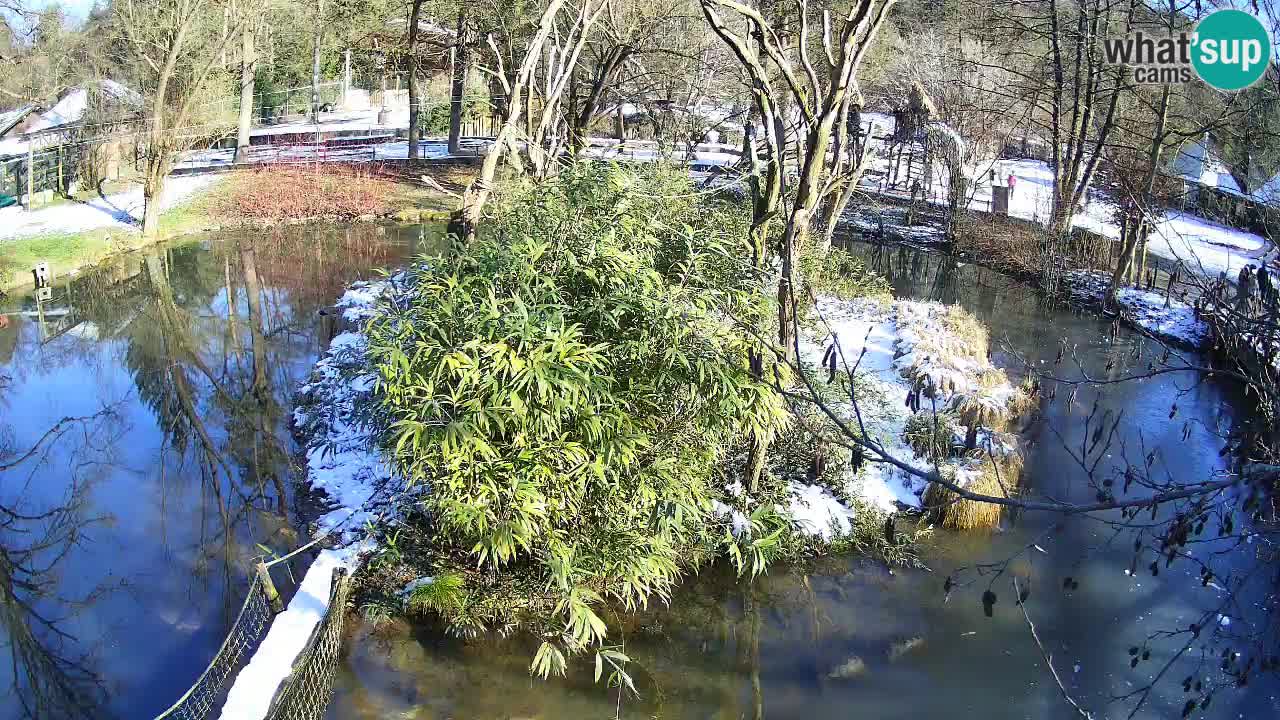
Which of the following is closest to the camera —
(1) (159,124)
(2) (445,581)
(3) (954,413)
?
(2) (445,581)

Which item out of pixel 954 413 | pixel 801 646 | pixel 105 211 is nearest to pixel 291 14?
pixel 105 211

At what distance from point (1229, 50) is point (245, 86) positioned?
20423 millimetres

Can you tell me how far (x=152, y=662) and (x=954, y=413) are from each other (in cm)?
691

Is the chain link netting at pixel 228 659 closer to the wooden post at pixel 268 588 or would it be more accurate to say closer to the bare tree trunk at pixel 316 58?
the wooden post at pixel 268 588

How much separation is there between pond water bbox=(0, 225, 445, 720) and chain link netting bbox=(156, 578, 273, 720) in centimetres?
26

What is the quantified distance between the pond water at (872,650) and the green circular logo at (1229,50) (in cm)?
166

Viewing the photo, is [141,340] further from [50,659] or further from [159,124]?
[50,659]

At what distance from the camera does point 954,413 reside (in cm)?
900

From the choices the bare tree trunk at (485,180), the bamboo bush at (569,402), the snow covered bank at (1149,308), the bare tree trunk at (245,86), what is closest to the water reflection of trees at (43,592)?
the bamboo bush at (569,402)

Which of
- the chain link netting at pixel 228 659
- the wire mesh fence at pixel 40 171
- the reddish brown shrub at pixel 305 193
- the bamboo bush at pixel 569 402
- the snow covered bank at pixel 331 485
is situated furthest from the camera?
the reddish brown shrub at pixel 305 193

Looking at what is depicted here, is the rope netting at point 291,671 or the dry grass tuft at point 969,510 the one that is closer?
the rope netting at point 291,671

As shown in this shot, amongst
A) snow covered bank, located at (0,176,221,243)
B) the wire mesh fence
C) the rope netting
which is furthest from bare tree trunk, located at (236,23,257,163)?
the rope netting

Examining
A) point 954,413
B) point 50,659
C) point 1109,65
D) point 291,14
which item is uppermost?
point 291,14

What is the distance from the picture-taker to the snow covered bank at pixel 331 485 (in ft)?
15.6
